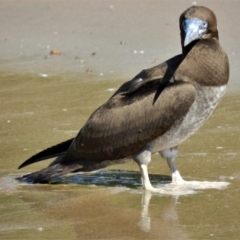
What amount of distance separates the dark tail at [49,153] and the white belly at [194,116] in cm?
97

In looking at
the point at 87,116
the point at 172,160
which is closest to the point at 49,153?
the point at 172,160

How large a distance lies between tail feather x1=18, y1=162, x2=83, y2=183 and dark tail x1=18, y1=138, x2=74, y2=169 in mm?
104

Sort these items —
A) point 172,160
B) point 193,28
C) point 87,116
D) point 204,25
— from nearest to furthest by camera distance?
1. point 193,28
2. point 204,25
3. point 172,160
4. point 87,116

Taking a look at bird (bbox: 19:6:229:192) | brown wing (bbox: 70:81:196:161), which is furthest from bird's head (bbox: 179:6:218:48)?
brown wing (bbox: 70:81:196:161)

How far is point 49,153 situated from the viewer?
762 centimetres

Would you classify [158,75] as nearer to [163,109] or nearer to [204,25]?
[163,109]

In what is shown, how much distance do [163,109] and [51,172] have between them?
119 centimetres

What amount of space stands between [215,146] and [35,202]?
84.1 inches

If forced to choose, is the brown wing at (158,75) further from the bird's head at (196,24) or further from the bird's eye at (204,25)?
the bird's eye at (204,25)

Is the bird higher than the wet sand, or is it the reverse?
the bird

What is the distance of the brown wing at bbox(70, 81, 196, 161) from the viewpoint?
23.0 ft

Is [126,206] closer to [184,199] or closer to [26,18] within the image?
[184,199]

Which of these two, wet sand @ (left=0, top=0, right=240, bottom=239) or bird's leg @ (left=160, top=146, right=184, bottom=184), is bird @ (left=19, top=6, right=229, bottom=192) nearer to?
bird's leg @ (left=160, top=146, right=184, bottom=184)

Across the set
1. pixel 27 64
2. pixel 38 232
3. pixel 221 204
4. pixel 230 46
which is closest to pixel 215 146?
pixel 221 204
